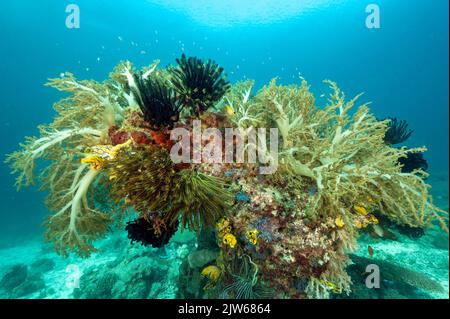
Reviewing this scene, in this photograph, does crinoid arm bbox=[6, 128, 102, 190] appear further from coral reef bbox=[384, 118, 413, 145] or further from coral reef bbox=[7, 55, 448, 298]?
coral reef bbox=[384, 118, 413, 145]

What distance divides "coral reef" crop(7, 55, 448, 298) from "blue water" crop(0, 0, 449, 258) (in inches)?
1450

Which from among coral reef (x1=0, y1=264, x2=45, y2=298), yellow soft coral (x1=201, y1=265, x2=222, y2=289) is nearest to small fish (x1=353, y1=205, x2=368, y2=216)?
yellow soft coral (x1=201, y1=265, x2=222, y2=289)

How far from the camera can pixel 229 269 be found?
4.95 metres

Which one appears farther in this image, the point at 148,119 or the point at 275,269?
the point at 275,269

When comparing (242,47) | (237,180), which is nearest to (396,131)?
(237,180)

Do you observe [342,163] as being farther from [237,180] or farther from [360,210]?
[237,180]

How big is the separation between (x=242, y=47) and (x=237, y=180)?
4568 inches

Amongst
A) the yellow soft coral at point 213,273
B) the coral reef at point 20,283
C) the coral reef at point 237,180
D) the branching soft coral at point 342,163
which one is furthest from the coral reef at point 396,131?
the coral reef at point 20,283

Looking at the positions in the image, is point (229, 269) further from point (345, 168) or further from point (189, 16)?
point (189, 16)

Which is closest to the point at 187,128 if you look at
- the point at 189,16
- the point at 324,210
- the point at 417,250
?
the point at 324,210

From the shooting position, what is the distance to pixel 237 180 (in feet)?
14.2

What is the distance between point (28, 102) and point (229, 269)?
112516 mm

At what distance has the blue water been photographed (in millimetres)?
69125

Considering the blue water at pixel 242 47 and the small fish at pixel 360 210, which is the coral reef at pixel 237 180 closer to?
the small fish at pixel 360 210
